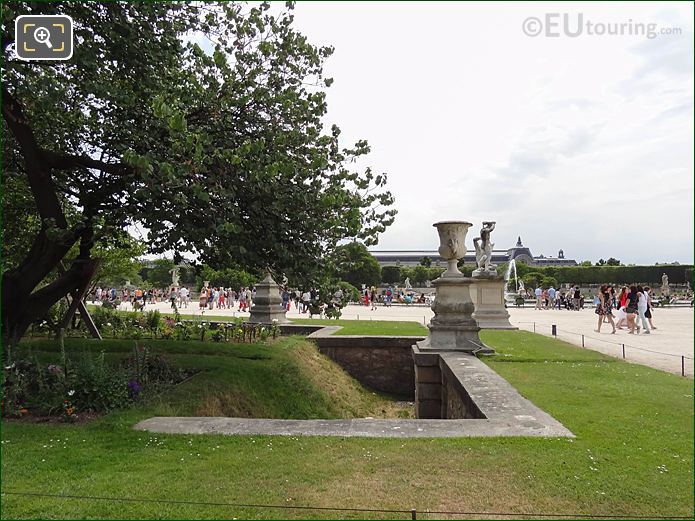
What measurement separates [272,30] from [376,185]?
9.78 feet

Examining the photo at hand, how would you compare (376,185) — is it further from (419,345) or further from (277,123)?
(419,345)

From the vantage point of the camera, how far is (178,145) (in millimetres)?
6109

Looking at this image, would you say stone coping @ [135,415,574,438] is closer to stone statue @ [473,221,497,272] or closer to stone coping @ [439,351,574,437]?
stone coping @ [439,351,574,437]

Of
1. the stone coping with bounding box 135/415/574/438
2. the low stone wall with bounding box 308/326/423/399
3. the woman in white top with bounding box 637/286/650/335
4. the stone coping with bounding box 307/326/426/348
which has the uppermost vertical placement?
the woman in white top with bounding box 637/286/650/335

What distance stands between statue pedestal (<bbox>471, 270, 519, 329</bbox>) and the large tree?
8.13 metres

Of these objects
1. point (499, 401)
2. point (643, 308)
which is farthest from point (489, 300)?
point (499, 401)

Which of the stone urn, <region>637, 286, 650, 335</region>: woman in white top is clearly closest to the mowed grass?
the stone urn

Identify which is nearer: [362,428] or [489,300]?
[362,428]

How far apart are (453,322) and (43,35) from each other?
26.3 ft

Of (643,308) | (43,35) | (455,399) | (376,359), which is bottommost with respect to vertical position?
(376,359)

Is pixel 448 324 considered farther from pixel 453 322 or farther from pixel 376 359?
pixel 376 359

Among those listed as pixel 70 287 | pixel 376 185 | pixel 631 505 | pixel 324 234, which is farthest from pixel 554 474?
pixel 70 287

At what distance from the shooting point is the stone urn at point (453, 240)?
10.6 m

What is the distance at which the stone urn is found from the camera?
1060 centimetres
